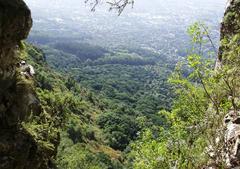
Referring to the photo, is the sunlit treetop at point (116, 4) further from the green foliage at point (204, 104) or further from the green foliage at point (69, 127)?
the green foliage at point (69, 127)

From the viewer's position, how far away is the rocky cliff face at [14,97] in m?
21.5

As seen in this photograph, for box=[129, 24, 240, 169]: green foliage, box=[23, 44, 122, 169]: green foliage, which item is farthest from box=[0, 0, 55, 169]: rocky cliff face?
box=[129, 24, 240, 169]: green foliage

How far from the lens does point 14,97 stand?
23.5m

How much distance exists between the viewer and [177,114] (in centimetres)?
2042

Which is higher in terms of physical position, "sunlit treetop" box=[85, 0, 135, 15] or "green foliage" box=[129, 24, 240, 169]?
"sunlit treetop" box=[85, 0, 135, 15]

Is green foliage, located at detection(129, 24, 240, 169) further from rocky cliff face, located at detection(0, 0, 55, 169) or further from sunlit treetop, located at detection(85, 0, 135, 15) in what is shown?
rocky cliff face, located at detection(0, 0, 55, 169)

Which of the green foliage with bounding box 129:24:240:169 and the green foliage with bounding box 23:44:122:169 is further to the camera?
the green foliage with bounding box 23:44:122:169

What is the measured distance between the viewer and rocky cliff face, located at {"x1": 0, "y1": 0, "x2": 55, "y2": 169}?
70.5 feet

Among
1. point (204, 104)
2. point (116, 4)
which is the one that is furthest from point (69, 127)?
point (116, 4)

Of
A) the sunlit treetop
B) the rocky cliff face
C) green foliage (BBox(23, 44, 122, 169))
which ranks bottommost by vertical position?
green foliage (BBox(23, 44, 122, 169))

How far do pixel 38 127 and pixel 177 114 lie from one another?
966 cm

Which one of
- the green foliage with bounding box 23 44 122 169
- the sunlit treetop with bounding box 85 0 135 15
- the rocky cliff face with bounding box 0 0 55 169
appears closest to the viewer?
the sunlit treetop with bounding box 85 0 135 15

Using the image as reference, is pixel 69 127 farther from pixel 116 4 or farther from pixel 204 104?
pixel 116 4

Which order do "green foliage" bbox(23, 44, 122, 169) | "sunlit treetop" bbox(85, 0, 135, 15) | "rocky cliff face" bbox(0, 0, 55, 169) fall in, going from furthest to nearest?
"green foliage" bbox(23, 44, 122, 169) → "rocky cliff face" bbox(0, 0, 55, 169) → "sunlit treetop" bbox(85, 0, 135, 15)
